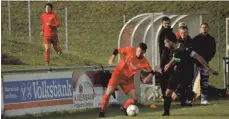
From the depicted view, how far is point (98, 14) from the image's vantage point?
35.4m

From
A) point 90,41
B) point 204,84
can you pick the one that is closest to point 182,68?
point 204,84

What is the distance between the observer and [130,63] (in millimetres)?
14086

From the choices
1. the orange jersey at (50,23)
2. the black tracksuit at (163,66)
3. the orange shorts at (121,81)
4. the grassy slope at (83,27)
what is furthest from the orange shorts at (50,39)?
the orange shorts at (121,81)

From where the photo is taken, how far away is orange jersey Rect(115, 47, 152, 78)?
1405 cm

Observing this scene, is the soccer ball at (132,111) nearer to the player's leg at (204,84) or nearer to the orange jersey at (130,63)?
the orange jersey at (130,63)

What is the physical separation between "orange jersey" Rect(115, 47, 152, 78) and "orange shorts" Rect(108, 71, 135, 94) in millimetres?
94

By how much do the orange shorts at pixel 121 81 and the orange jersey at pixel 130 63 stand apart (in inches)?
3.7

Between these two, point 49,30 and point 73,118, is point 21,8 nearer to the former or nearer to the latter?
point 49,30

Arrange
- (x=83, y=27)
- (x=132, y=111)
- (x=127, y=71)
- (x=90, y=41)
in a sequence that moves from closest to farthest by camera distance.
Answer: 1. (x=132, y=111)
2. (x=127, y=71)
3. (x=90, y=41)
4. (x=83, y=27)

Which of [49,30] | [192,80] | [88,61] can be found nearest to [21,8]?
[88,61]

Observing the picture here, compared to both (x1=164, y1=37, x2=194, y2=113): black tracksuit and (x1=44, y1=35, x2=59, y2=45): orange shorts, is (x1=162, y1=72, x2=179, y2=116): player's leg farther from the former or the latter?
(x1=44, y1=35, x2=59, y2=45): orange shorts

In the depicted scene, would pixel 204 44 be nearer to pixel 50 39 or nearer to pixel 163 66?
pixel 163 66

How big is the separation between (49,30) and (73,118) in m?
5.53

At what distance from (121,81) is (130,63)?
1.49 feet
